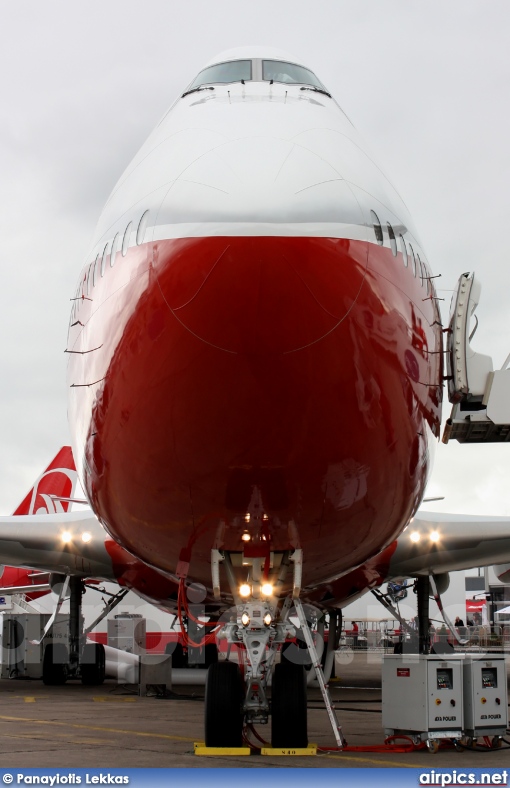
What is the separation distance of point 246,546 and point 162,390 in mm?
1793

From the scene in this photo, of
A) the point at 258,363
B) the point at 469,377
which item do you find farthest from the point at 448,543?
the point at 258,363

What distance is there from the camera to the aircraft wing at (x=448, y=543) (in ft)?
44.3

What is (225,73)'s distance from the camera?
8.19 meters

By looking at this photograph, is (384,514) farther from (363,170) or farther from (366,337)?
(363,170)

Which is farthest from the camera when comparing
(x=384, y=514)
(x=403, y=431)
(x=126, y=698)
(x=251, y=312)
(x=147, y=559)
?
(x=126, y=698)

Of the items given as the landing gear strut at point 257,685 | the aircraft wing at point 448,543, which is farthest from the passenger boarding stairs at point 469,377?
the aircraft wing at point 448,543

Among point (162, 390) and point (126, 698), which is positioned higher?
point (162, 390)

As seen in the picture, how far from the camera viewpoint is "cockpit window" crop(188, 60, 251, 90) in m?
8.05

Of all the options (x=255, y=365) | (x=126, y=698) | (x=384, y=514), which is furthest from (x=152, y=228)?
(x=126, y=698)

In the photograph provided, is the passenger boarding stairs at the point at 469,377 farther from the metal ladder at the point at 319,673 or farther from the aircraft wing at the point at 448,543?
the aircraft wing at the point at 448,543

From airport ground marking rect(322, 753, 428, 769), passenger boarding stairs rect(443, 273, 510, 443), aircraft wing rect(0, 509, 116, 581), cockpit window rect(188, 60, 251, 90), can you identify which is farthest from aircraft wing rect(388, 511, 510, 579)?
cockpit window rect(188, 60, 251, 90)

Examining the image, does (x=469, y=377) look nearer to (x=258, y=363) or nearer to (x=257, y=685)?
(x=258, y=363)

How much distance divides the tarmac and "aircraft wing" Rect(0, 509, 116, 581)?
2005 millimetres

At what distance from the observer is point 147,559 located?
7.68 metres
